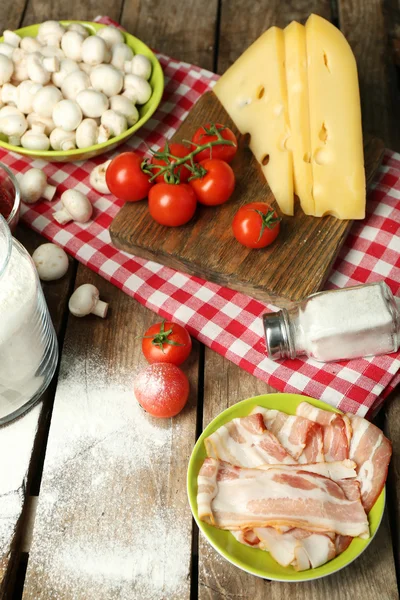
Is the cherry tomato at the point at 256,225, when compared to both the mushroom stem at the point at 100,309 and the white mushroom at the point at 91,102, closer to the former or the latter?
the mushroom stem at the point at 100,309

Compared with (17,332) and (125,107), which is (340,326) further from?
(125,107)

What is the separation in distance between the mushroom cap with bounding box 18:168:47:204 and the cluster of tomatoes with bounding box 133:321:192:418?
0.51 metres

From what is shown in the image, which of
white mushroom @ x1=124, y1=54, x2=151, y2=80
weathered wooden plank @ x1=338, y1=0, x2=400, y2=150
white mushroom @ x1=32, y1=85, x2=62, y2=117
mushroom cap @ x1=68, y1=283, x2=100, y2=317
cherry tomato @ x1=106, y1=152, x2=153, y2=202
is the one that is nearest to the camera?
mushroom cap @ x1=68, y1=283, x2=100, y2=317

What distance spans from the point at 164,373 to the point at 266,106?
0.74 metres

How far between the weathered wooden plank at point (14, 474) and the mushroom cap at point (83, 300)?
18 cm

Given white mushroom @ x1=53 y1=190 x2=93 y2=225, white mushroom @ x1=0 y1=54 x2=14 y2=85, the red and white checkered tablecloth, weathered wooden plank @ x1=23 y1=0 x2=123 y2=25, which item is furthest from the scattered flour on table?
weathered wooden plank @ x1=23 y1=0 x2=123 y2=25

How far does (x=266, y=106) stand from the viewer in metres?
1.67

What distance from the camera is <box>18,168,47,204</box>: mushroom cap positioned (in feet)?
5.49

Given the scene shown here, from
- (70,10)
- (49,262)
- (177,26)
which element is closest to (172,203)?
(49,262)

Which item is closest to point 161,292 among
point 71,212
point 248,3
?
Result: point 71,212

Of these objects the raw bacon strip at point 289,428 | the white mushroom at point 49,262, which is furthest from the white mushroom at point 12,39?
the raw bacon strip at point 289,428

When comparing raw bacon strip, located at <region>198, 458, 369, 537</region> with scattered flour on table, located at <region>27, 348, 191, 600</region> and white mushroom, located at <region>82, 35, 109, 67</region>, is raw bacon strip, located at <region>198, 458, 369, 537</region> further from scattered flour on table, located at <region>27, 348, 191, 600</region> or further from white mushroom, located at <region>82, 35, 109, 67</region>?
white mushroom, located at <region>82, 35, 109, 67</region>

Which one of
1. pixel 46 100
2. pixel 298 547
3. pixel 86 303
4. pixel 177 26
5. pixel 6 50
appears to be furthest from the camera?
pixel 177 26

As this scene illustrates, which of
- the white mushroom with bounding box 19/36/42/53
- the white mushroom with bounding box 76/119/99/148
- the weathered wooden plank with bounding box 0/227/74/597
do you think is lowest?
the weathered wooden plank with bounding box 0/227/74/597
